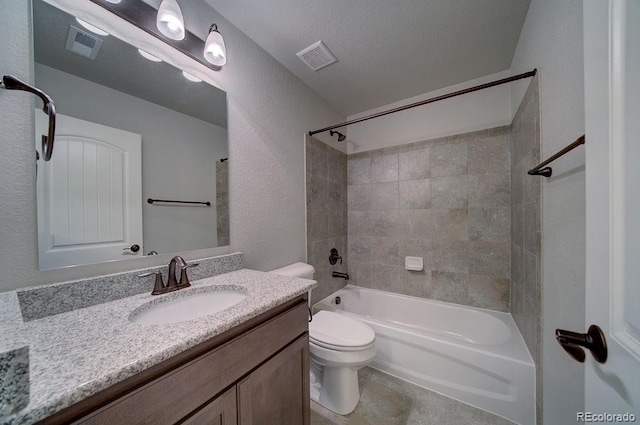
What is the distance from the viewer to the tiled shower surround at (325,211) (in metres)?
1.95

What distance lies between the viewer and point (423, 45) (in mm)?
1488

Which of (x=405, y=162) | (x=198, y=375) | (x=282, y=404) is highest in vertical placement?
(x=405, y=162)

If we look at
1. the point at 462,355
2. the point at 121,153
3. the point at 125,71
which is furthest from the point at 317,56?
the point at 462,355

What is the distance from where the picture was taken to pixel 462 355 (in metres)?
1.37

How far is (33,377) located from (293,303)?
0.67 meters

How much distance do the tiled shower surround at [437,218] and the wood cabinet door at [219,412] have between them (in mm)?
1891

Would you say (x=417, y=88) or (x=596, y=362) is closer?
(x=596, y=362)

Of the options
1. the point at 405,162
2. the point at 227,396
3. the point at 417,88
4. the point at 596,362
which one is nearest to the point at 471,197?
the point at 405,162

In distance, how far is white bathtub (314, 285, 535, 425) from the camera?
1.25 meters

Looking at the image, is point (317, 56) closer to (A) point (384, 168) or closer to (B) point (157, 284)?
(A) point (384, 168)

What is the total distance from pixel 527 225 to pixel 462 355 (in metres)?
0.93

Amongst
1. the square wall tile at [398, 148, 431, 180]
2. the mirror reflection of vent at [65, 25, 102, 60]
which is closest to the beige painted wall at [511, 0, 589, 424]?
the square wall tile at [398, 148, 431, 180]

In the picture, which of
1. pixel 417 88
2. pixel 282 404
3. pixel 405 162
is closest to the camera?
pixel 282 404

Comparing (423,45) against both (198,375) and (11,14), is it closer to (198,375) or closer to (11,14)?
(11,14)
